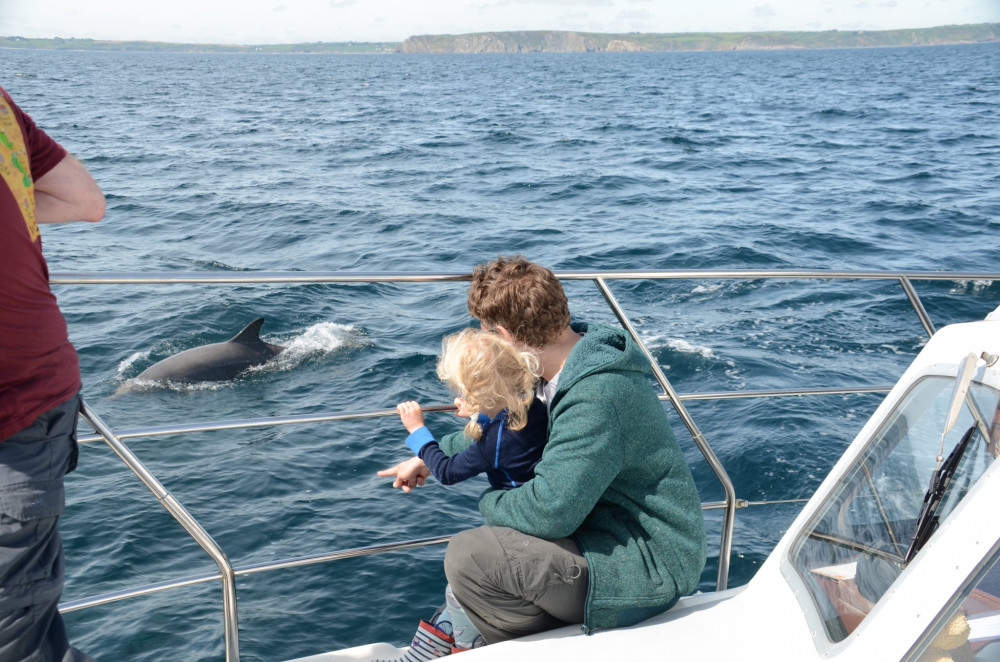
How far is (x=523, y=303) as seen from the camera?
238 centimetres

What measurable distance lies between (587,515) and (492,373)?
1.49 feet

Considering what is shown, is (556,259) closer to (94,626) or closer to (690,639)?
(94,626)

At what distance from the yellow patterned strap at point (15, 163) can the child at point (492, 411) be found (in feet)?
3.49

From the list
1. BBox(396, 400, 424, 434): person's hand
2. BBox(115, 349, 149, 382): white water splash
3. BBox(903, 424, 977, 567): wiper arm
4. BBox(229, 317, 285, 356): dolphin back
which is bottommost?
BBox(115, 349, 149, 382): white water splash

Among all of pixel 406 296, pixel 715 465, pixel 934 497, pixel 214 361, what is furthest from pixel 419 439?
pixel 406 296

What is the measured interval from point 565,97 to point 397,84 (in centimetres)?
2013

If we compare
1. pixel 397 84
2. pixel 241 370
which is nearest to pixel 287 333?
pixel 241 370

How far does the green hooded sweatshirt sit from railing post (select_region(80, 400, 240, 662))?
0.76 meters

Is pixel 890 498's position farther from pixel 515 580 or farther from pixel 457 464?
pixel 457 464

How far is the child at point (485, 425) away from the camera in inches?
91.4

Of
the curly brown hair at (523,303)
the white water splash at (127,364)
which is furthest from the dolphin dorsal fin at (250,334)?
the curly brown hair at (523,303)

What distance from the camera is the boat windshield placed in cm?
171

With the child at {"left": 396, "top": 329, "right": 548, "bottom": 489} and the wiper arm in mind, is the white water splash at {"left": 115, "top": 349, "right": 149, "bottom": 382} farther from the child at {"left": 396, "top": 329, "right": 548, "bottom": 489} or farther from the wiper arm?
the wiper arm

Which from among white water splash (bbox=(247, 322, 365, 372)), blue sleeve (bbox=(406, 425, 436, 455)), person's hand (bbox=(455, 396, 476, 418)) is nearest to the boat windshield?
person's hand (bbox=(455, 396, 476, 418))
